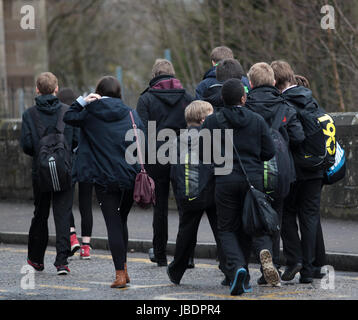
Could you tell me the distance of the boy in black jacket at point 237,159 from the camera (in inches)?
284

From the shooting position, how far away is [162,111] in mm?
8672

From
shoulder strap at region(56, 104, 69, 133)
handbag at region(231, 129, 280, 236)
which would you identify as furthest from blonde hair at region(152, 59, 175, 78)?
handbag at region(231, 129, 280, 236)

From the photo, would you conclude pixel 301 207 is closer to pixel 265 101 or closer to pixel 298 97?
pixel 298 97

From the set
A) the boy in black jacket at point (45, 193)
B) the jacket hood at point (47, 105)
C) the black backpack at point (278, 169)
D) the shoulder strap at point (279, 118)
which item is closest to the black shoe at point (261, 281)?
the black backpack at point (278, 169)

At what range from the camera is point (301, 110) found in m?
7.78

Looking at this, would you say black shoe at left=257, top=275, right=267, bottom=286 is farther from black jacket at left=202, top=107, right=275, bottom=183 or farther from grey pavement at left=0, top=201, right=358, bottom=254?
grey pavement at left=0, top=201, right=358, bottom=254

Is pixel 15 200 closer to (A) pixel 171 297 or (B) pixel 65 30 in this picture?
(A) pixel 171 297

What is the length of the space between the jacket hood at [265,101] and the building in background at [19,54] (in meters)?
6.09

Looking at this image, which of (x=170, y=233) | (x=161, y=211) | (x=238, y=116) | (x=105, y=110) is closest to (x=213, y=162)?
(x=238, y=116)

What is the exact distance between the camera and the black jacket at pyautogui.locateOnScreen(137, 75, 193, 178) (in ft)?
28.4

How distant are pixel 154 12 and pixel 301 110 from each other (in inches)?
487

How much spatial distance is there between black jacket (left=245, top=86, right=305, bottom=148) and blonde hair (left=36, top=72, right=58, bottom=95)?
202cm

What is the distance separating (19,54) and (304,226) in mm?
42455

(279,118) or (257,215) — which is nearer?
(257,215)
